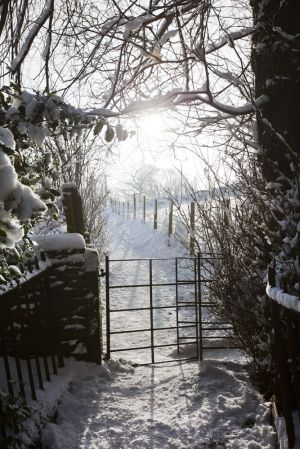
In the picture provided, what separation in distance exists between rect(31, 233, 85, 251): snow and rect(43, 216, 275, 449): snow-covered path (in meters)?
1.38

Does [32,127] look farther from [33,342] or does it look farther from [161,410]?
[161,410]

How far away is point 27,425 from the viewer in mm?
2934

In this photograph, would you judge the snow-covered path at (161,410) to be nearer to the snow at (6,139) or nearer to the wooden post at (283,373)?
the wooden post at (283,373)

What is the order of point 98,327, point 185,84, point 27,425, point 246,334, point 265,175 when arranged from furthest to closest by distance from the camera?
point 98,327 < point 185,84 < point 246,334 < point 265,175 < point 27,425

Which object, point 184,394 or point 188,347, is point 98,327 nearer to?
point 184,394

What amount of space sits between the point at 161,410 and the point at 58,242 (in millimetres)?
2176

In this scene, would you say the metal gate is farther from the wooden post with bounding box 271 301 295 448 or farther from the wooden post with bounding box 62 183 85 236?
the wooden post with bounding box 271 301 295 448

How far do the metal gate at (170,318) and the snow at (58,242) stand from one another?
0.71 m

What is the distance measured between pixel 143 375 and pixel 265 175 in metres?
2.98

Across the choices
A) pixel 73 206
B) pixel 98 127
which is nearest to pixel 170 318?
pixel 73 206

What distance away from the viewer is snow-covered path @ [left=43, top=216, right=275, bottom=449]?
130 inches

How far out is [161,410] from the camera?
4.02 meters

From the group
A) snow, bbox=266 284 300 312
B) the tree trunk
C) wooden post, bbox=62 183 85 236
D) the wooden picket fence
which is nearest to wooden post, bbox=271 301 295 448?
snow, bbox=266 284 300 312

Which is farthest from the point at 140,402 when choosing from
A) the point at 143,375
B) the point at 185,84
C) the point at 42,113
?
the point at 185,84
